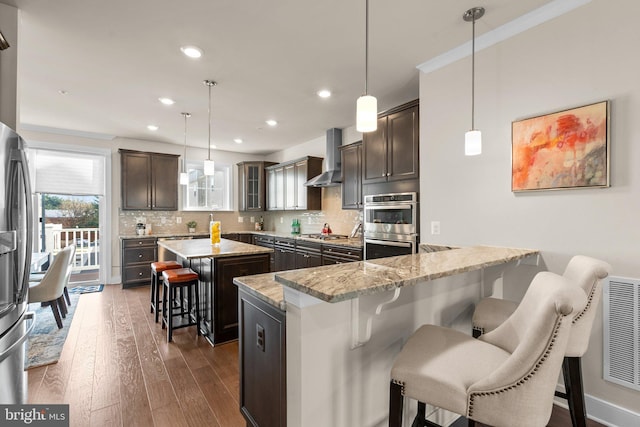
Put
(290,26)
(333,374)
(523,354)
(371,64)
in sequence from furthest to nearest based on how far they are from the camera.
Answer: (371,64), (290,26), (333,374), (523,354)

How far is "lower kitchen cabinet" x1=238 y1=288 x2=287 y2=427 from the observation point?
1371 millimetres

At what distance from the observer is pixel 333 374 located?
135cm

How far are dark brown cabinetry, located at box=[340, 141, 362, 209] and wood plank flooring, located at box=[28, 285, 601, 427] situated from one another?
249cm

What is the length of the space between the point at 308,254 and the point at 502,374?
3839mm

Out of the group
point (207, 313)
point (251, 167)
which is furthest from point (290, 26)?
point (251, 167)

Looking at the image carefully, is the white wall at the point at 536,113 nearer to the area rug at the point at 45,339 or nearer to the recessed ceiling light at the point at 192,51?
the recessed ceiling light at the point at 192,51

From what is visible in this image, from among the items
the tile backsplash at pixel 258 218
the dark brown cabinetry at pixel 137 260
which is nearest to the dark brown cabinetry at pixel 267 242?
the tile backsplash at pixel 258 218

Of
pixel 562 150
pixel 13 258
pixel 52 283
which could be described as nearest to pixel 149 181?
pixel 52 283

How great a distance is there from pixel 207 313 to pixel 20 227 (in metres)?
1.87

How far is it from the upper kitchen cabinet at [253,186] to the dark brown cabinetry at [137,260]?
2.06 metres

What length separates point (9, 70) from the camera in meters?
2.10

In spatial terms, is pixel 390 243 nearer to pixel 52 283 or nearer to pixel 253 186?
pixel 52 283

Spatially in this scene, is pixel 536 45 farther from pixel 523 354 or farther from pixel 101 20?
pixel 101 20
